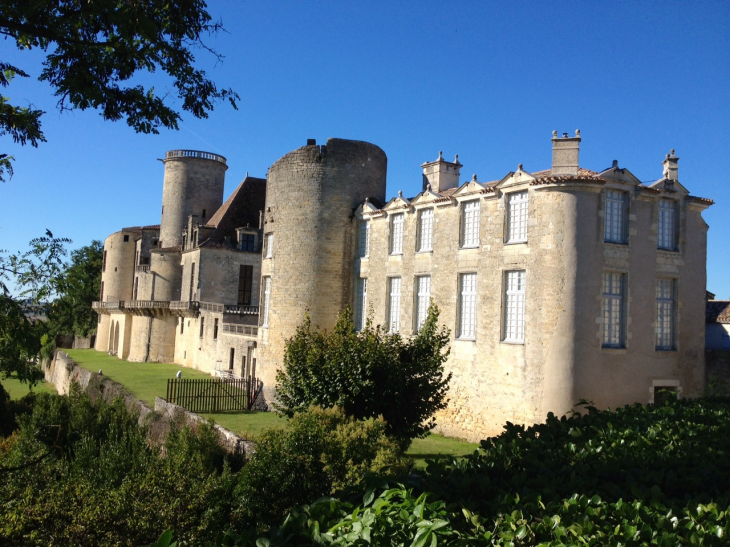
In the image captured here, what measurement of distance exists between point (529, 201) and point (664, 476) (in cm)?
1161

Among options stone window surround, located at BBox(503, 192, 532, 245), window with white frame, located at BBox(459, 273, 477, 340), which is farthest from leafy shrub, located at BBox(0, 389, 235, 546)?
stone window surround, located at BBox(503, 192, 532, 245)

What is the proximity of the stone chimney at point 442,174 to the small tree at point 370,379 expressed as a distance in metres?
8.04

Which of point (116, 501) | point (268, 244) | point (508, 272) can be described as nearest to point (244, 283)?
point (268, 244)

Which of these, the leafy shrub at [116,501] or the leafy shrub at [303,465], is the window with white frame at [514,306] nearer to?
the leafy shrub at [303,465]

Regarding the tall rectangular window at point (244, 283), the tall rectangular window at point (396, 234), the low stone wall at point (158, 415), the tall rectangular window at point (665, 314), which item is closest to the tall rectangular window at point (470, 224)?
the tall rectangular window at point (396, 234)

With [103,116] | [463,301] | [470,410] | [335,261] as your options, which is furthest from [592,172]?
[103,116]

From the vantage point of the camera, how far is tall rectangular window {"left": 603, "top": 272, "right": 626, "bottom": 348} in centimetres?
1645

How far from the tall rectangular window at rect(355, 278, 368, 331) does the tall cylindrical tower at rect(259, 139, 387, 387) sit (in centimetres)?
38

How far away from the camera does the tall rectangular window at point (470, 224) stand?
18.5 metres

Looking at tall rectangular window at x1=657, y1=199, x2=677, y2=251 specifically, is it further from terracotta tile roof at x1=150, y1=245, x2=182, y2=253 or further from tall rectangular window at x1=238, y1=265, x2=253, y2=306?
terracotta tile roof at x1=150, y1=245, x2=182, y2=253

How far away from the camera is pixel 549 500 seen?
191 inches

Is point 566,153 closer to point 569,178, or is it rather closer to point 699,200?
point 569,178

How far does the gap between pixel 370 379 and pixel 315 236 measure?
9.60 m

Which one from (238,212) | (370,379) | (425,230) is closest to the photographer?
(370,379)
